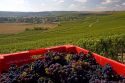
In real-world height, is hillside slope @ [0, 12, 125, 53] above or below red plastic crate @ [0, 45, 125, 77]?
below

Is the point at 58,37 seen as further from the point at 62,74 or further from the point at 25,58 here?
the point at 62,74

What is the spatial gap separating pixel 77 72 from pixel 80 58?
56 centimetres

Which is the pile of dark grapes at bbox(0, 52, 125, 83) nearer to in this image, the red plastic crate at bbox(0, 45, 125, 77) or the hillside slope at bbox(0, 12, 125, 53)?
the red plastic crate at bbox(0, 45, 125, 77)

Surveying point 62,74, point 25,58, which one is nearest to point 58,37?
point 25,58

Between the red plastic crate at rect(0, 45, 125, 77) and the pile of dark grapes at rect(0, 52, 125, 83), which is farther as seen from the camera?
the red plastic crate at rect(0, 45, 125, 77)

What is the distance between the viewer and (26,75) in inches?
123

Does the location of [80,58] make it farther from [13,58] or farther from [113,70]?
[13,58]

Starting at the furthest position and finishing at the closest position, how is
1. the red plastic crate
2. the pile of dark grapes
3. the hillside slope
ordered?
the hillside slope → the red plastic crate → the pile of dark grapes

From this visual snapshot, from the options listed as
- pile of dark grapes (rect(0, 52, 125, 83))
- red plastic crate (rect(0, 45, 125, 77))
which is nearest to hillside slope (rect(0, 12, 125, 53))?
red plastic crate (rect(0, 45, 125, 77))

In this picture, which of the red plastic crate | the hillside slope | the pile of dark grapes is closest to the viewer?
the pile of dark grapes

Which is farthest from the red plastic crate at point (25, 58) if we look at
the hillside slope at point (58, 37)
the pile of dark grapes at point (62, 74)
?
the hillside slope at point (58, 37)

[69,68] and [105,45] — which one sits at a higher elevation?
[69,68]

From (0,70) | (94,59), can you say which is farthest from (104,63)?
(0,70)

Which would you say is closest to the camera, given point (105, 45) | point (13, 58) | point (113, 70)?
point (113, 70)
